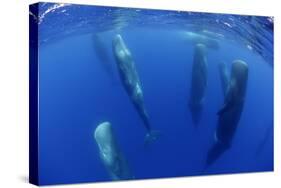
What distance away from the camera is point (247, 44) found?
11266mm

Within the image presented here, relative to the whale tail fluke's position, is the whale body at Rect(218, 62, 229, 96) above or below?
above

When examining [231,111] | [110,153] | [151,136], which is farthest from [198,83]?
[110,153]

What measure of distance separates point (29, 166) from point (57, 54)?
174cm

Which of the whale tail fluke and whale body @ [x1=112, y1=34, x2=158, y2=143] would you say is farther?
the whale tail fluke

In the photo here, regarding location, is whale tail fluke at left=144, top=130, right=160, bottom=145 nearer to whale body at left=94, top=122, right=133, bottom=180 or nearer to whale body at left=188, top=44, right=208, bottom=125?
whale body at left=94, top=122, right=133, bottom=180

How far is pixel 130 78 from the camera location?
405 inches

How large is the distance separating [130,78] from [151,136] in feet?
3.12

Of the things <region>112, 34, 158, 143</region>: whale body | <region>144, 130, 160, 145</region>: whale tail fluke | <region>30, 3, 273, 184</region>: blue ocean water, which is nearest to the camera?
<region>30, 3, 273, 184</region>: blue ocean water

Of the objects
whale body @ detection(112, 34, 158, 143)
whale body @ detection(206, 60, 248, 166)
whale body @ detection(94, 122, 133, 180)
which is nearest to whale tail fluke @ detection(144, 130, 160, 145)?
whale body @ detection(112, 34, 158, 143)

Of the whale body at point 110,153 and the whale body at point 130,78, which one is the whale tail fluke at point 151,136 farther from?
the whale body at point 110,153

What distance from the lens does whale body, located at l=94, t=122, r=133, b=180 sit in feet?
32.7

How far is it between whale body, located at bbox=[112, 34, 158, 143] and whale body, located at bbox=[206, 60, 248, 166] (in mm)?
1160

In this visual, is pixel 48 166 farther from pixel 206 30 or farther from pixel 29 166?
pixel 206 30

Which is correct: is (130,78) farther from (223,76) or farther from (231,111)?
(231,111)
